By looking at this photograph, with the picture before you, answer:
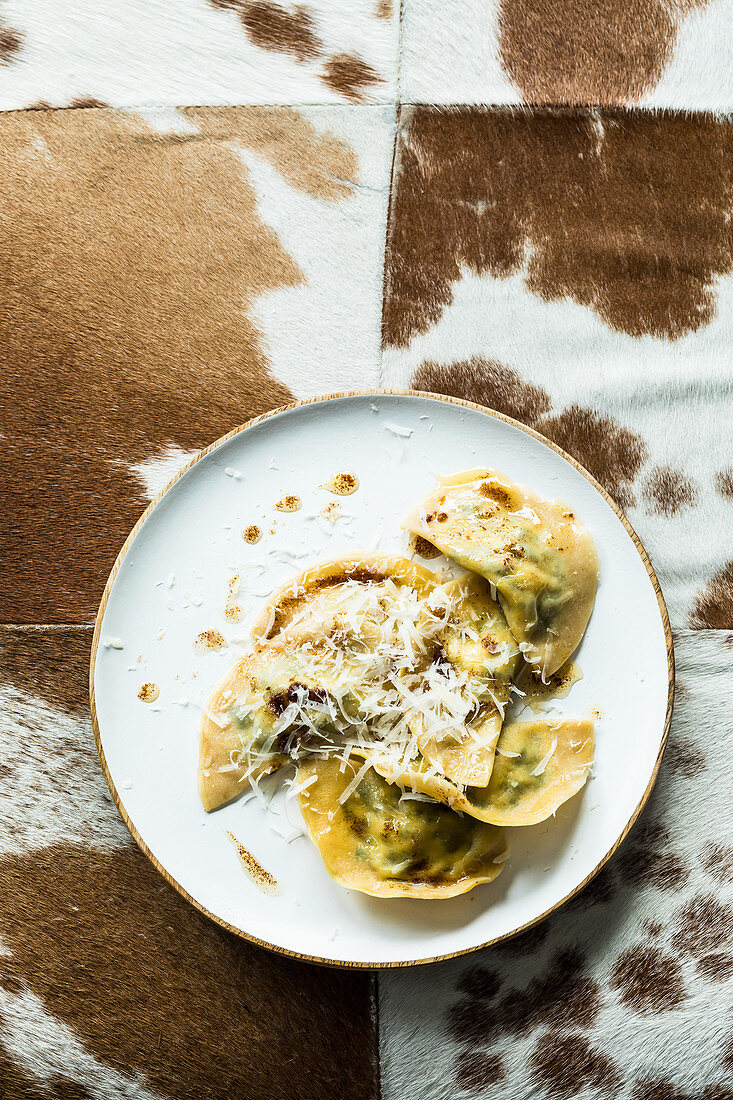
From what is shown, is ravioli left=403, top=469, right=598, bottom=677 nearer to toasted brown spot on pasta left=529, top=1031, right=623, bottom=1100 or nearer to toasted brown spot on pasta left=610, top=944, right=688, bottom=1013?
toasted brown spot on pasta left=610, top=944, right=688, bottom=1013

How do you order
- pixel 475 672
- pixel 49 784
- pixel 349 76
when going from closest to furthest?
pixel 475 672, pixel 49 784, pixel 349 76

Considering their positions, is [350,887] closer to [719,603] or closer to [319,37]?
[719,603]

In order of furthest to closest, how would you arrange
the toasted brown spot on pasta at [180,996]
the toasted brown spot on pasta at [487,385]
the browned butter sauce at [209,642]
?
1. the toasted brown spot on pasta at [487,385]
2. the toasted brown spot on pasta at [180,996]
3. the browned butter sauce at [209,642]

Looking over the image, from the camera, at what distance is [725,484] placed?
198cm

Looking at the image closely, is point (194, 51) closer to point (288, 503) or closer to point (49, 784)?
point (288, 503)

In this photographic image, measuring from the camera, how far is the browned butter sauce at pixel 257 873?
173 centimetres

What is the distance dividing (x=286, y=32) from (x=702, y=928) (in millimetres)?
2327

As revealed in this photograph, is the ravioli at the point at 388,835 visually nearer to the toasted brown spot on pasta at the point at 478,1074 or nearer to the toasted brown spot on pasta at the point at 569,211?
the toasted brown spot on pasta at the point at 478,1074

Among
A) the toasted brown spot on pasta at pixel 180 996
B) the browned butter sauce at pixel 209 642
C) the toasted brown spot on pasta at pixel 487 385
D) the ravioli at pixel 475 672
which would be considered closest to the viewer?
the ravioli at pixel 475 672

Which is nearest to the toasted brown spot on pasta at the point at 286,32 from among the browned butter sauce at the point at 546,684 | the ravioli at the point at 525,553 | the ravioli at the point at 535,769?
the ravioli at the point at 525,553

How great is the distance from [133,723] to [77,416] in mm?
744

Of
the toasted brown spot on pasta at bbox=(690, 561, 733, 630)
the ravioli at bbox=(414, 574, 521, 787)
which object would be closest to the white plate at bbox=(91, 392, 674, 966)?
the ravioli at bbox=(414, 574, 521, 787)

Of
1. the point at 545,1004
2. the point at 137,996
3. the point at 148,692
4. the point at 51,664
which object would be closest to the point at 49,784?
the point at 51,664

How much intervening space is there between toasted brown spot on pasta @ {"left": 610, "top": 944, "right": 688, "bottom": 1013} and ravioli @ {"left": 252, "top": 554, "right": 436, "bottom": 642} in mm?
960
